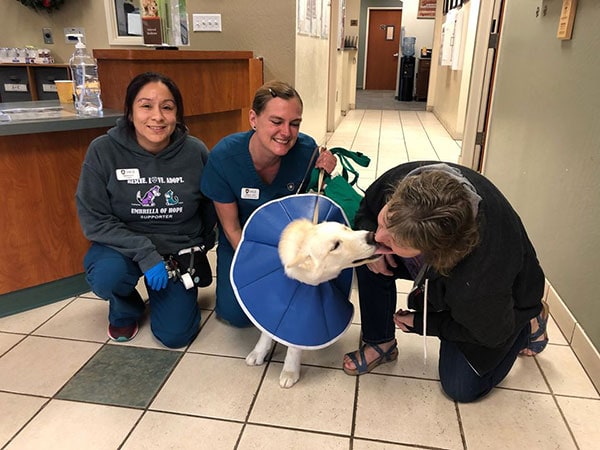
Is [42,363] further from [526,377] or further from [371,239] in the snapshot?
[526,377]

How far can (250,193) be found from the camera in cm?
182

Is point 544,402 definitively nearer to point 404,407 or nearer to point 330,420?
point 404,407

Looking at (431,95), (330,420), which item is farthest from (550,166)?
(431,95)

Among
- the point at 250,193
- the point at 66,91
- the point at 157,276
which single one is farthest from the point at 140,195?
the point at 66,91

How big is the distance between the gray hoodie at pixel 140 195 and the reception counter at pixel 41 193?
1.10 ft

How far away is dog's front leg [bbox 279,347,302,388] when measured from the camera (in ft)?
5.42

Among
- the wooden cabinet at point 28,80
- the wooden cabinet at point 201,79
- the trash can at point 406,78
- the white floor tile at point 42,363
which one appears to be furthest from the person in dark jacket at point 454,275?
the trash can at point 406,78

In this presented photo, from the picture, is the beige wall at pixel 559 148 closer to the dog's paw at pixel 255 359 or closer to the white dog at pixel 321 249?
the white dog at pixel 321 249

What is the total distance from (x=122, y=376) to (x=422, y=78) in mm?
11616

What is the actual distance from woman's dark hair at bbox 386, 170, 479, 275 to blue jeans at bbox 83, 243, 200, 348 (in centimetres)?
109

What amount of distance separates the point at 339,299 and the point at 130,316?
91cm

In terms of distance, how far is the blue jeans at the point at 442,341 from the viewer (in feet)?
5.09

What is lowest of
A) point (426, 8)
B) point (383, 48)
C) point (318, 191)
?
point (318, 191)

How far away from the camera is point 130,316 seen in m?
1.91
